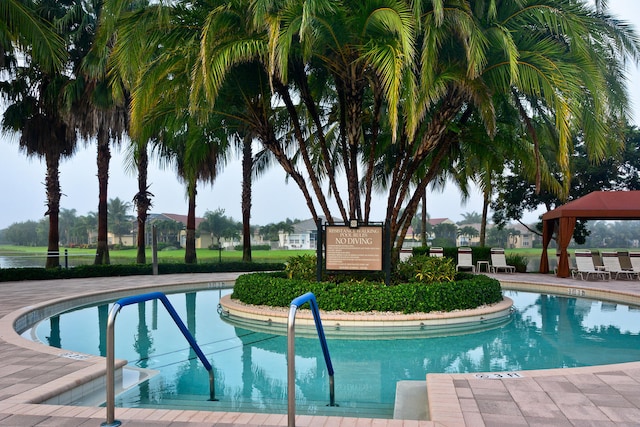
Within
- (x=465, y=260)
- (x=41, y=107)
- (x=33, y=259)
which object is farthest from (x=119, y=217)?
(x=465, y=260)

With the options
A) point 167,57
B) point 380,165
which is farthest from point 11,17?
point 380,165

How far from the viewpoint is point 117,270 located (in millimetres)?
18875

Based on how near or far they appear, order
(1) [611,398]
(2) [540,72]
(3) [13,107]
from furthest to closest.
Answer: (3) [13,107]
(2) [540,72]
(1) [611,398]

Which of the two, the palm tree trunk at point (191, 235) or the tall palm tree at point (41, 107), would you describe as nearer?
the tall palm tree at point (41, 107)

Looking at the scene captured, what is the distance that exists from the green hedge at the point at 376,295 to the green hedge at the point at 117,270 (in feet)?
33.9

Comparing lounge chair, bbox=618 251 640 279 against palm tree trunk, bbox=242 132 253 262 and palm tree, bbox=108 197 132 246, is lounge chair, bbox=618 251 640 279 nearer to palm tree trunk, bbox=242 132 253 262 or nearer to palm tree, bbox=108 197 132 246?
palm tree trunk, bbox=242 132 253 262

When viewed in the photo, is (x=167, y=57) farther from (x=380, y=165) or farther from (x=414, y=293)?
(x=380, y=165)

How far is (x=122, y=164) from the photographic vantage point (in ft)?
60.4

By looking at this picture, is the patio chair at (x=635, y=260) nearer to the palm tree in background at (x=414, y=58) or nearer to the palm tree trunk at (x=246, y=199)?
the palm tree in background at (x=414, y=58)

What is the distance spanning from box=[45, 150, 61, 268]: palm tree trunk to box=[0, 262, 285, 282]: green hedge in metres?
0.92

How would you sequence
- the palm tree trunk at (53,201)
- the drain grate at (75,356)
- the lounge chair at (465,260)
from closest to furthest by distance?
the drain grate at (75,356) → the palm tree trunk at (53,201) → the lounge chair at (465,260)

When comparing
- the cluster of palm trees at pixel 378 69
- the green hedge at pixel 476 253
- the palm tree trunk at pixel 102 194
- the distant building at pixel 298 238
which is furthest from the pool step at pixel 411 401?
the distant building at pixel 298 238

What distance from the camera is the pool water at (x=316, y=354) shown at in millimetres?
5129

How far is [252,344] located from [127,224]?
3391 inches
